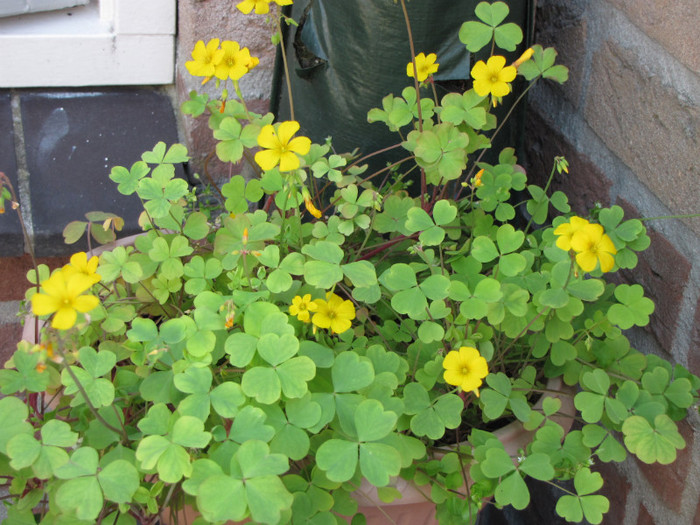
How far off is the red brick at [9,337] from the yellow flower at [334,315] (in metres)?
1.03

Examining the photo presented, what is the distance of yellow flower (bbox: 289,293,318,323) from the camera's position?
32.1 inches

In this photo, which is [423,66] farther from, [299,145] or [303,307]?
[303,307]

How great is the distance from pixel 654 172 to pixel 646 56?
0.18 m

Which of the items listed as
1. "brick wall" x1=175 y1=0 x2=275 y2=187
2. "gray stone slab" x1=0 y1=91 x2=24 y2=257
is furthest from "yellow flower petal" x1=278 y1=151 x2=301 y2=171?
"gray stone slab" x1=0 y1=91 x2=24 y2=257

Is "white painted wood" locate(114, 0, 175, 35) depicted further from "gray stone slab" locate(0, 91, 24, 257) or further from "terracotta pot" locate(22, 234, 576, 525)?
"terracotta pot" locate(22, 234, 576, 525)

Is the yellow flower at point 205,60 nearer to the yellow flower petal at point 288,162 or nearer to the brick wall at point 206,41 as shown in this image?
the yellow flower petal at point 288,162

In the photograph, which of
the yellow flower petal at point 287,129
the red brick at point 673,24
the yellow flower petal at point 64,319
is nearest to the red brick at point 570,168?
the red brick at point 673,24

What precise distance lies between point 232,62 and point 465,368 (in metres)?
0.51

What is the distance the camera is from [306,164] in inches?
39.0

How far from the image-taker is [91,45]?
152 cm

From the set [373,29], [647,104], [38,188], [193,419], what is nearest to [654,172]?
[647,104]

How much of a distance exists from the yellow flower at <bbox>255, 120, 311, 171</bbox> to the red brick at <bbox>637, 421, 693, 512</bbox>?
668 millimetres

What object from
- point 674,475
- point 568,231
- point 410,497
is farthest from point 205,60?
point 674,475

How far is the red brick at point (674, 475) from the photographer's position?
0.96m
